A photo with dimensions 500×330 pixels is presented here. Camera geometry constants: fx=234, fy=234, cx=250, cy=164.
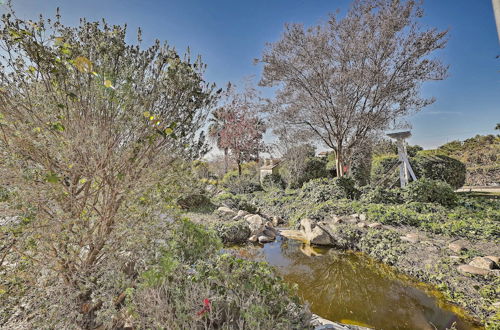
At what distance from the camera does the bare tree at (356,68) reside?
27.0 feet

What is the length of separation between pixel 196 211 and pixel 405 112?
9325 mm

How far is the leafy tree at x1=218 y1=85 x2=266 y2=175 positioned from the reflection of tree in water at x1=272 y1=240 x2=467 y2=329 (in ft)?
37.9

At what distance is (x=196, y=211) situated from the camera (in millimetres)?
9398

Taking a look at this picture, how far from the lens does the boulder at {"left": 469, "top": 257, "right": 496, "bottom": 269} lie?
12.0 ft

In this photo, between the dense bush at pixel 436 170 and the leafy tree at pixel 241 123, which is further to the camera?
the leafy tree at pixel 241 123

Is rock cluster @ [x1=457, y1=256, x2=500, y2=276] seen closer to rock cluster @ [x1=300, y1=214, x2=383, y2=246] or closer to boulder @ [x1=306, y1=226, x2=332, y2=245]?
rock cluster @ [x1=300, y1=214, x2=383, y2=246]

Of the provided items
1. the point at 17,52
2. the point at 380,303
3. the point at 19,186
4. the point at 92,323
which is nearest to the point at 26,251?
the point at 19,186

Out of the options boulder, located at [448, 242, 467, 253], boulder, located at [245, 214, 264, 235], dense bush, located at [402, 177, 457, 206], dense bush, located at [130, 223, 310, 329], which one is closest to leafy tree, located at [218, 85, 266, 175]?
boulder, located at [245, 214, 264, 235]

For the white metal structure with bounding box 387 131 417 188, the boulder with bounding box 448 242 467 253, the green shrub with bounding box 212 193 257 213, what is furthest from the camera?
Result: the green shrub with bounding box 212 193 257 213

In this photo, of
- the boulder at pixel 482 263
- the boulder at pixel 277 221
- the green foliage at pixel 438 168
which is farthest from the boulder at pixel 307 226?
the green foliage at pixel 438 168

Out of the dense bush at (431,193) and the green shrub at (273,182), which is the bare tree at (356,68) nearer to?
the dense bush at (431,193)

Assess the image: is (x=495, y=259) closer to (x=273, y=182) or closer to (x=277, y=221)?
(x=277, y=221)

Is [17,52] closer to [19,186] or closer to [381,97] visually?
[19,186]

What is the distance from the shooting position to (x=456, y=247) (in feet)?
14.2
